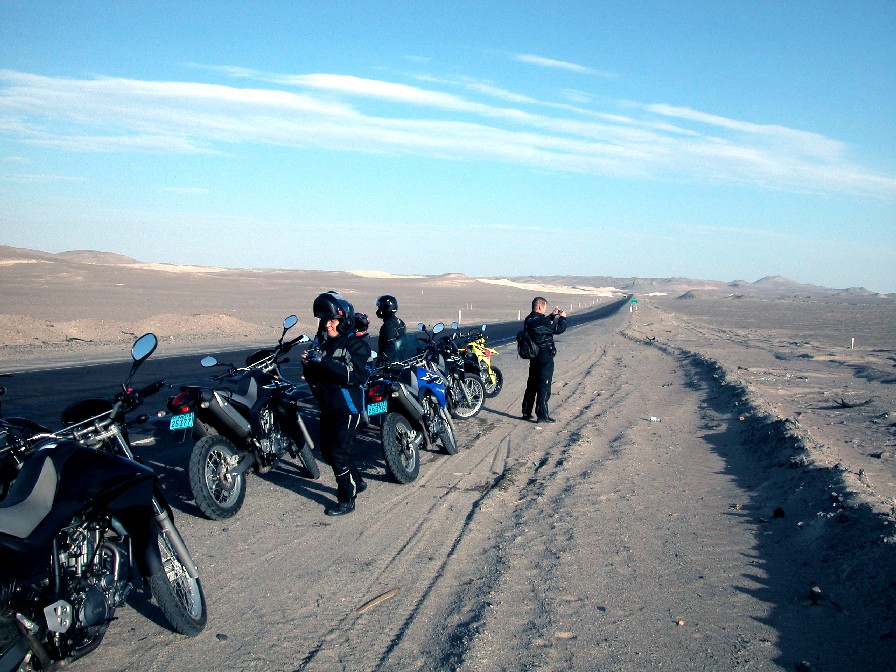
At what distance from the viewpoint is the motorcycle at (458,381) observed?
11.5 metres

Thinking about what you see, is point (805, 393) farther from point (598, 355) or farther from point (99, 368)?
point (99, 368)

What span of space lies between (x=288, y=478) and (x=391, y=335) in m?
2.86

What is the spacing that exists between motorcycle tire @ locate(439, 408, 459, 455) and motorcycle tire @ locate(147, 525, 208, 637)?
4.61 m

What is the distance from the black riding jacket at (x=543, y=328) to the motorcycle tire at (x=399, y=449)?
12.1 ft

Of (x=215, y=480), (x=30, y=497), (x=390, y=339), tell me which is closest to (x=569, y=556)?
(x=215, y=480)

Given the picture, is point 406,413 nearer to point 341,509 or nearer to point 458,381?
point 341,509

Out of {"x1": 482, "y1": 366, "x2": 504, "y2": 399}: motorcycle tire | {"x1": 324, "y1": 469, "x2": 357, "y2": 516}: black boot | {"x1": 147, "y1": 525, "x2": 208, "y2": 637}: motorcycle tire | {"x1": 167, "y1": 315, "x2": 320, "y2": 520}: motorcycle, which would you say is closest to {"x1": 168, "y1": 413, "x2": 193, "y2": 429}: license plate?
{"x1": 167, "y1": 315, "x2": 320, "y2": 520}: motorcycle

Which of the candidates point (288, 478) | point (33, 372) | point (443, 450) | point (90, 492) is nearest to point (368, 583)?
point (90, 492)

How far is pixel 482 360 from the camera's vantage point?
1262 cm

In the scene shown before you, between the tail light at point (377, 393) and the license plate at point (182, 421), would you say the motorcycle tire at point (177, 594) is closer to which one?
the license plate at point (182, 421)

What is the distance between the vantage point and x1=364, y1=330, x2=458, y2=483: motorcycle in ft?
24.5

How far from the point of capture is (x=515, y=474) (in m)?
8.12

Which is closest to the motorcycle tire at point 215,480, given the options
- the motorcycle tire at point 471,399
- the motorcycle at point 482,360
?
the motorcycle tire at point 471,399

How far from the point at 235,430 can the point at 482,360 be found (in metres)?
6.49
